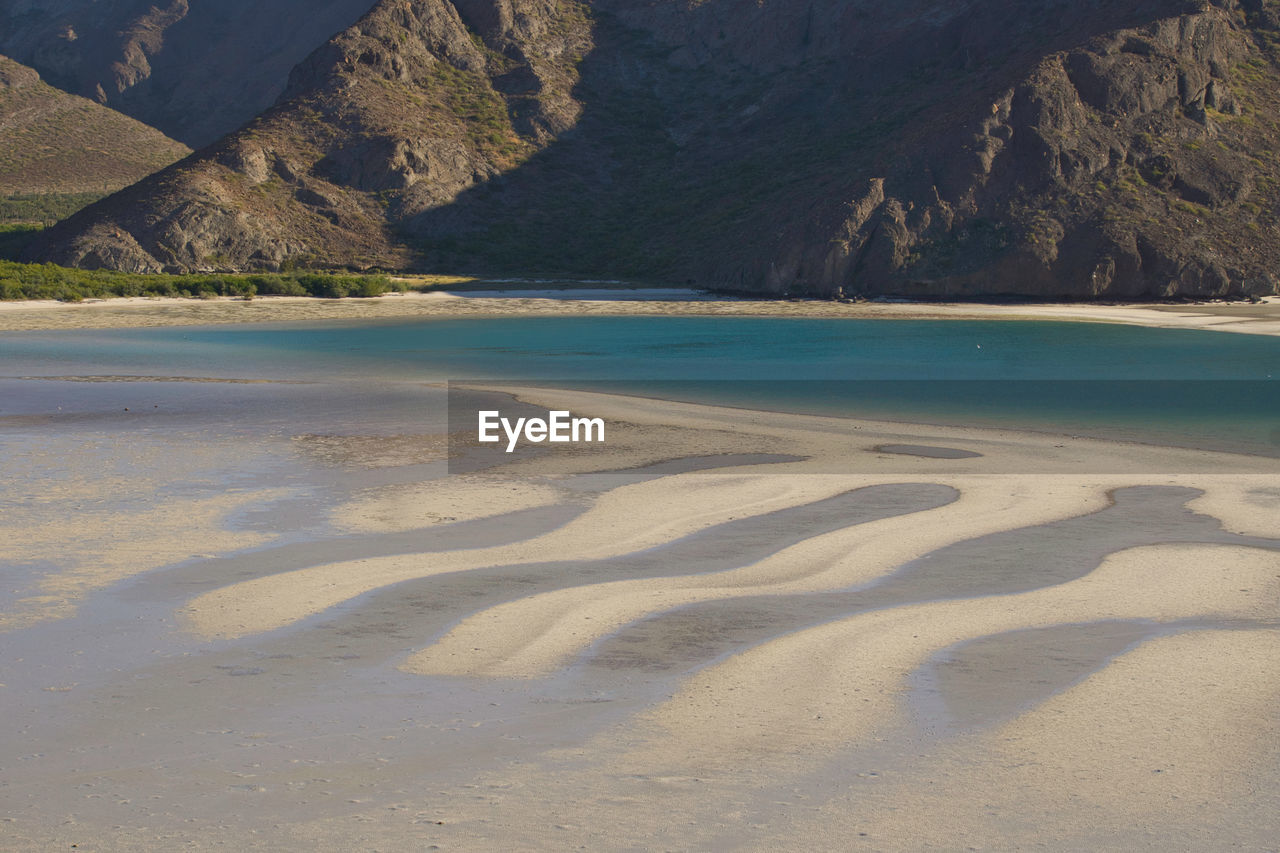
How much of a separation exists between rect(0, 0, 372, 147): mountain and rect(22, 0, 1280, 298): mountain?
52.9 metres

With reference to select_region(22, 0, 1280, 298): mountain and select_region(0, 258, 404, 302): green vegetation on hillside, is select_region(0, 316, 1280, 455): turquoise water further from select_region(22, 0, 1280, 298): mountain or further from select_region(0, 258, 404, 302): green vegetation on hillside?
select_region(22, 0, 1280, 298): mountain

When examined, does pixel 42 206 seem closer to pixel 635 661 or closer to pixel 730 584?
pixel 730 584

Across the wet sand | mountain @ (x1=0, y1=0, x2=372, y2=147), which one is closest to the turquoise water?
the wet sand

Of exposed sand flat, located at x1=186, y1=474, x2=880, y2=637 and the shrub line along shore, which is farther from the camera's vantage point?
the shrub line along shore

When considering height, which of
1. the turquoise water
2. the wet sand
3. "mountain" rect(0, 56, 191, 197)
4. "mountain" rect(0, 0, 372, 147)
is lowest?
the wet sand

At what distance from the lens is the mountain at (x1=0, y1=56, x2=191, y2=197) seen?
301 feet

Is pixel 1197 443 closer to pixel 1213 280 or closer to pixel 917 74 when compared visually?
pixel 1213 280

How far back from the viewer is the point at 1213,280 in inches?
2083

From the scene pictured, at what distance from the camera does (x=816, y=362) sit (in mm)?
29688

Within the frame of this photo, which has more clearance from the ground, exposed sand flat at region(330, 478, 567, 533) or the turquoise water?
the turquoise water

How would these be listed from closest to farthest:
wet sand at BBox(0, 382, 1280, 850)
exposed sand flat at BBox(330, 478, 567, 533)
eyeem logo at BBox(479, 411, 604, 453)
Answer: wet sand at BBox(0, 382, 1280, 850), exposed sand flat at BBox(330, 478, 567, 533), eyeem logo at BBox(479, 411, 604, 453)
